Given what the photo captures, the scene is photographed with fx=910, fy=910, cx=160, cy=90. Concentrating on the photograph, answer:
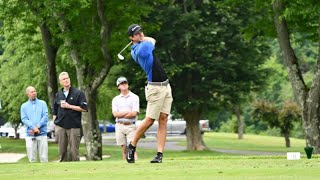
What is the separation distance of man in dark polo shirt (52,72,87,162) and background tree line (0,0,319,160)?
858 cm

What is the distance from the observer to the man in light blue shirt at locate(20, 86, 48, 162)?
20922 millimetres

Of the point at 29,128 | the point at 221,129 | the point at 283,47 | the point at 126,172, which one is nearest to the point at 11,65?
the point at 283,47

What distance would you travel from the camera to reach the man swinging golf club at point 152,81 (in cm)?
1452

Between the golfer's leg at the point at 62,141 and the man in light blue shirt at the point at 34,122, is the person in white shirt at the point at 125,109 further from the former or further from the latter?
the man in light blue shirt at the point at 34,122

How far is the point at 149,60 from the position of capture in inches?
571

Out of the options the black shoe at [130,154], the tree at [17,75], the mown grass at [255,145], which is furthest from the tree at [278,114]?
the black shoe at [130,154]

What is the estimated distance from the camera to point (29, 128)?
21.0m

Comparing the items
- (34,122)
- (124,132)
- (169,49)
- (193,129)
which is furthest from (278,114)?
(124,132)

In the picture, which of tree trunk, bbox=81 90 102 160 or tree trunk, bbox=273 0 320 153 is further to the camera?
tree trunk, bbox=81 90 102 160

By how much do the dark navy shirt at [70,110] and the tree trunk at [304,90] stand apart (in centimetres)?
1078

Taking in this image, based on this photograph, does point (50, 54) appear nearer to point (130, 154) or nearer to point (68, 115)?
point (68, 115)

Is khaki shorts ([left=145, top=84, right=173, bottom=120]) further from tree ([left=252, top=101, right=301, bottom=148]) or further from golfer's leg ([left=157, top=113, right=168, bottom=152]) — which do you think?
tree ([left=252, top=101, right=301, bottom=148])

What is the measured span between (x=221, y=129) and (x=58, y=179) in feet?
301

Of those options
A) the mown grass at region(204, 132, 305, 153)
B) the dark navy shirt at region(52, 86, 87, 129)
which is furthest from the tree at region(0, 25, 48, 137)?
the dark navy shirt at region(52, 86, 87, 129)
